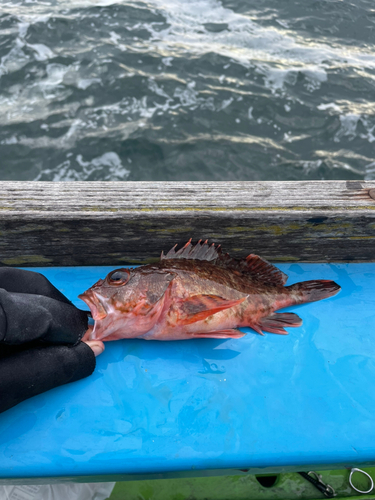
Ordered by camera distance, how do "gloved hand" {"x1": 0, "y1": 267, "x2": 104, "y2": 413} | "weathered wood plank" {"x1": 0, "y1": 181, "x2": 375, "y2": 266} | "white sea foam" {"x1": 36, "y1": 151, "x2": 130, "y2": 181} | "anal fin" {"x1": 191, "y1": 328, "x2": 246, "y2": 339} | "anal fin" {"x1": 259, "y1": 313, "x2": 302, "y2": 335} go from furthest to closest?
"white sea foam" {"x1": 36, "y1": 151, "x2": 130, "y2": 181}, "weathered wood plank" {"x1": 0, "y1": 181, "x2": 375, "y2": 266}, "anal fin" {"x1": 259, "y1": 313, "x2": 302, "y2": 335}, "anal fin" {"x1": 191, "y1": 328, "x2": 246, "y2": 339}, "gloved hand" {"x1": 0, "y1": 267, "x2": 104, "y2": 413}

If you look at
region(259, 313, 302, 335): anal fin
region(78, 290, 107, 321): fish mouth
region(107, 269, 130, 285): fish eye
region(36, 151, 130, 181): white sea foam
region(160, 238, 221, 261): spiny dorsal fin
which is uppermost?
region(160, 238, 221, 261): spiny dorsal fin

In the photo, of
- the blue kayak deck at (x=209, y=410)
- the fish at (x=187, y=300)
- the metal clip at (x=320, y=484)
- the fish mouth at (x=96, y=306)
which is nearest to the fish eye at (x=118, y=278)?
the fish at (x=187, y=300)

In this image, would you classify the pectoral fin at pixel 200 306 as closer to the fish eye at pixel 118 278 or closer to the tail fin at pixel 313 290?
the fish eye at pixel 118 278

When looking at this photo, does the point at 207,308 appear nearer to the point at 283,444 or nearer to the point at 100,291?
the point at 100,291

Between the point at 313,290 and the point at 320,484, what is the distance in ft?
4.21

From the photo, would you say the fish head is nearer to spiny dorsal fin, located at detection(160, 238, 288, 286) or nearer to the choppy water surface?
spiny dorsal fin, located at detection(160, 238, 288, 286)

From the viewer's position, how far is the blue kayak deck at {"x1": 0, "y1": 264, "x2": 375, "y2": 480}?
183 centimetres

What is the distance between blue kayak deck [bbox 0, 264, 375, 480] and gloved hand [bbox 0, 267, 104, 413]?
0.15 metres

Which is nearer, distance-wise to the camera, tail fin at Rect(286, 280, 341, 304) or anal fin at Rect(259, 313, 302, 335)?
anal fin at Rect(259, 313, 302, 335)

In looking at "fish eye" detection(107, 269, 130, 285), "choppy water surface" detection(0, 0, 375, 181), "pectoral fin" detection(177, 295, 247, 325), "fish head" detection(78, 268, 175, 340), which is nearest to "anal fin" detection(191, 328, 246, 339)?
"pectoral fin" detection(177, 295, 247, 325)

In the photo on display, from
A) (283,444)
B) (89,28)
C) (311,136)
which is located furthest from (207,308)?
(89,28)

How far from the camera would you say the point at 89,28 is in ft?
32.2

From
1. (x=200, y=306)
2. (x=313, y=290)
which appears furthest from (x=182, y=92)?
(x=200, y=306)

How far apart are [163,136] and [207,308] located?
5768 mm
